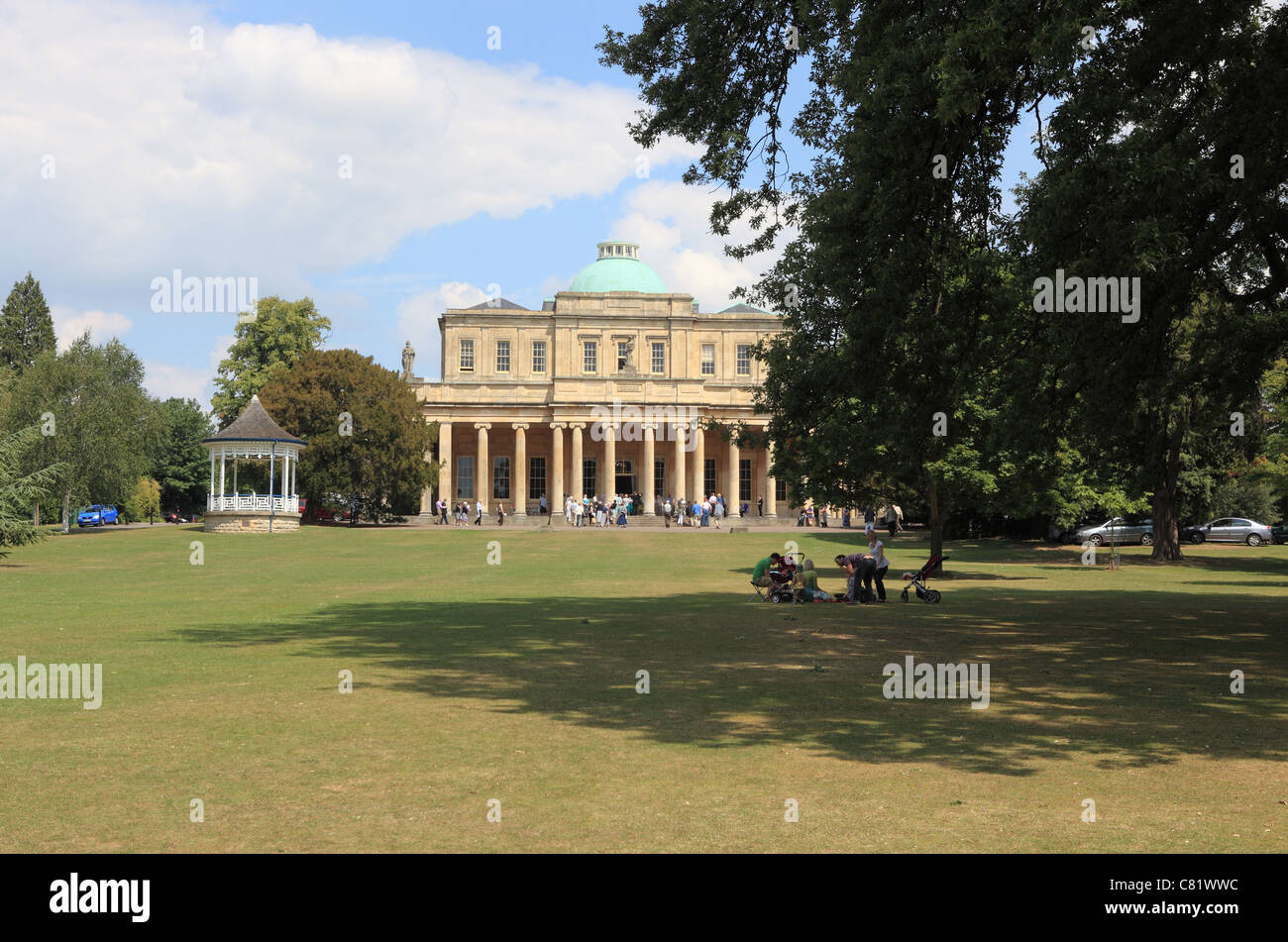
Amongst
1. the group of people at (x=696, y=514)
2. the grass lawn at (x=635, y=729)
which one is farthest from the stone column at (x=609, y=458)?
the grass lawn at (x=635, y=729)

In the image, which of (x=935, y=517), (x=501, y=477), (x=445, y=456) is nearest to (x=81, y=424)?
(x=445, y=456)

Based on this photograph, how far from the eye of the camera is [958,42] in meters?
11.4

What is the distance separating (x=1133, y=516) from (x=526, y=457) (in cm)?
5050

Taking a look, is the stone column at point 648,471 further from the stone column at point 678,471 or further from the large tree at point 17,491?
the large tree at point 17,491

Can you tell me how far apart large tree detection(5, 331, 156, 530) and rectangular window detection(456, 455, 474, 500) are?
113 ft

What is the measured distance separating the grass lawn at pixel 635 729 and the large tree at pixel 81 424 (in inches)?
1546

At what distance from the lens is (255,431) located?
193ft

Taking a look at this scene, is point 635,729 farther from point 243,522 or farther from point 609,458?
point 609,458

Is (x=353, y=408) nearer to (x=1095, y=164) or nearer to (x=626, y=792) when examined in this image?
(x=1095, y=164)

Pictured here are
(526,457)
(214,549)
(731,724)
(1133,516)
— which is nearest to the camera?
(731,724)

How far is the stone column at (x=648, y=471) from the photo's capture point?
88.0 meters

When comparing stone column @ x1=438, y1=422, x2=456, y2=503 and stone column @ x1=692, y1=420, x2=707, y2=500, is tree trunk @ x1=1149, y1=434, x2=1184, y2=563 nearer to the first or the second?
stone column @ x1=692, y1=420, x2=707, y2=500

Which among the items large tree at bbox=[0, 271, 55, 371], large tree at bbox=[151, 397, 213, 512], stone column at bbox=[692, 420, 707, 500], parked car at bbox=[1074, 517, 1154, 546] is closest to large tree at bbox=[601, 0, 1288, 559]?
parked car at bbox=[1074, 517, 1154, 546]

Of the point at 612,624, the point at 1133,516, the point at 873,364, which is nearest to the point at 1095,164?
the point at 873,364
